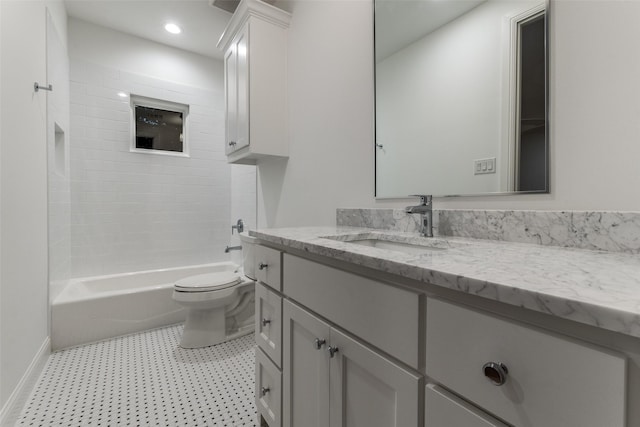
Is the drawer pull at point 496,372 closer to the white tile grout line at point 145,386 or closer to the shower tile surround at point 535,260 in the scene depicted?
the shower tile surround at point 535,260

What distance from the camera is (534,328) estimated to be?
16.1 inches

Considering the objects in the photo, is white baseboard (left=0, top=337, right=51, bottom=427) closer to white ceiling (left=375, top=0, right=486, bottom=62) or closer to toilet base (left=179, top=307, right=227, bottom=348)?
toilet base (left=179, top=307, right=227, bottom=348)

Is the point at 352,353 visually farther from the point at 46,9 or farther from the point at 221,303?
the point at 46,9

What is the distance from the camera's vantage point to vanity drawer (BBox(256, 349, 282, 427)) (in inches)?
43.4

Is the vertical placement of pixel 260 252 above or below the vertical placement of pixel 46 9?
below

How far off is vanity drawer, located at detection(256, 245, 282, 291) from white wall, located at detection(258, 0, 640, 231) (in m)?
0.61

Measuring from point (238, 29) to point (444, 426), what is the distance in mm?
2438

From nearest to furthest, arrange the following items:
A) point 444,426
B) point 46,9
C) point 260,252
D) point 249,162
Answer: point 444,426 < point 260,252 < point 46,9 < point 249,162

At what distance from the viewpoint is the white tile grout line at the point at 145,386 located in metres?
1.40

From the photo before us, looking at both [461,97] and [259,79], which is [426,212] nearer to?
[461,97]

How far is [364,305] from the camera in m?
0.70

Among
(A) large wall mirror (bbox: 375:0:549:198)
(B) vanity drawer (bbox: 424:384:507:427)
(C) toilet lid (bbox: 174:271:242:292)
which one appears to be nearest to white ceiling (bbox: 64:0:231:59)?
(A) large wall mirror (bbox: 375:0:549:198)

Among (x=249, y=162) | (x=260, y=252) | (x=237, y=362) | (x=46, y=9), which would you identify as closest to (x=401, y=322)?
(x=260, y=252)

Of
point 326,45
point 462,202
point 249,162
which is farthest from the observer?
point 249,162
